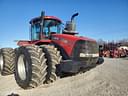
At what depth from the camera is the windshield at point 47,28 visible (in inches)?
422

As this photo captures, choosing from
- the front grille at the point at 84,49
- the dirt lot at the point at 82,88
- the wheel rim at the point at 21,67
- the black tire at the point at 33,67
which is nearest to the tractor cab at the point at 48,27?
the front grille at the point at 84,49

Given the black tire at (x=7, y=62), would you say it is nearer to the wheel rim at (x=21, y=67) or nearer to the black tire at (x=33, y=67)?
the wheel rim at (x=21, y=67)

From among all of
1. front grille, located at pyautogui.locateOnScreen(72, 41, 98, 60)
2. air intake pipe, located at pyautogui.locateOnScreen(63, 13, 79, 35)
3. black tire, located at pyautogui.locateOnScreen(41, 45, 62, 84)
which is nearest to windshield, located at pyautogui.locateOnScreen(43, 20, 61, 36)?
air intake pipe, located at pyautogui.locateOnScreen(63, 13, 79, 35)

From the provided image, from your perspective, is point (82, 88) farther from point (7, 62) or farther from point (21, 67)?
point (7, 62)

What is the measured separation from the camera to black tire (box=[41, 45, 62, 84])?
8.36 meters

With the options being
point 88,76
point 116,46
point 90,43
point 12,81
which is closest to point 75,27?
point 90,43

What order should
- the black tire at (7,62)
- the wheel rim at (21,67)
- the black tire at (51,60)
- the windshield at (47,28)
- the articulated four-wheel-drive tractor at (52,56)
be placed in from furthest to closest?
1. the black tire at (7,62)
2. the windshield at (47,28)
3. the wheel rim at (21,67)
4. the black tire at (51,60)
5. the articulated four-wheel-drive tractor at (52,56)

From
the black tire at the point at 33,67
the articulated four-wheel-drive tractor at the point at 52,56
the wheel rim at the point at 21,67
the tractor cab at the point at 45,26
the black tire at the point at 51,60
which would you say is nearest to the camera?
the black tire at the point at 33,67

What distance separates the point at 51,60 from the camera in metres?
8.35

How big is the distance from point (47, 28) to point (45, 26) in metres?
0.13

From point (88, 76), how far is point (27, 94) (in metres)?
2.53

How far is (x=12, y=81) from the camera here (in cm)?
1092

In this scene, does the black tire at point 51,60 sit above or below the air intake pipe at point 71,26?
below

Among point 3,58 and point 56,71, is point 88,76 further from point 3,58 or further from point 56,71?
point 3,58
